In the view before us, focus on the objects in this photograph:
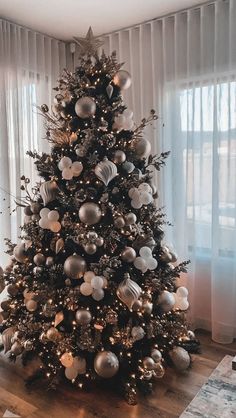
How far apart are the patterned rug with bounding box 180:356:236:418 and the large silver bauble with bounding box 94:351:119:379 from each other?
44cm

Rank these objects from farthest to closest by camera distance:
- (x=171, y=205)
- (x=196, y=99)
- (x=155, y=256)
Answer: (x=171, y=205)
(x=196, y=99)
(x=155, y=256)

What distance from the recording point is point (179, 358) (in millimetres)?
2252

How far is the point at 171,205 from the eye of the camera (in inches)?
119

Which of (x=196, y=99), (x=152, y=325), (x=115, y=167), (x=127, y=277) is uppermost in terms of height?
(x=196, y=99)

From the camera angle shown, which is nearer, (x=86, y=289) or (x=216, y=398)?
(x=86, y=289)

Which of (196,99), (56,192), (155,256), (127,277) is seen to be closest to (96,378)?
(127,277)

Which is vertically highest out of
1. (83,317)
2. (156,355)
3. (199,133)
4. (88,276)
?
(199,133)

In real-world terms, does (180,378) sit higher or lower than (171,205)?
lower

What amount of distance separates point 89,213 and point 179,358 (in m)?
1.14

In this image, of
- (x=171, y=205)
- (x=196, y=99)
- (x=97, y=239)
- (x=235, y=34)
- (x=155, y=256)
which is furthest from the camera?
(x=171, y=205)

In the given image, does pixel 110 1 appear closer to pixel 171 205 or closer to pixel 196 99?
pixel 196 99

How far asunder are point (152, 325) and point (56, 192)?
0.97m

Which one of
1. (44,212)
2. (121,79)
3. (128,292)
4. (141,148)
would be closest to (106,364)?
(128,292)

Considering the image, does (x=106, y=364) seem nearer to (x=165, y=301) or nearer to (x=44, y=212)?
(x=165, y=301)
